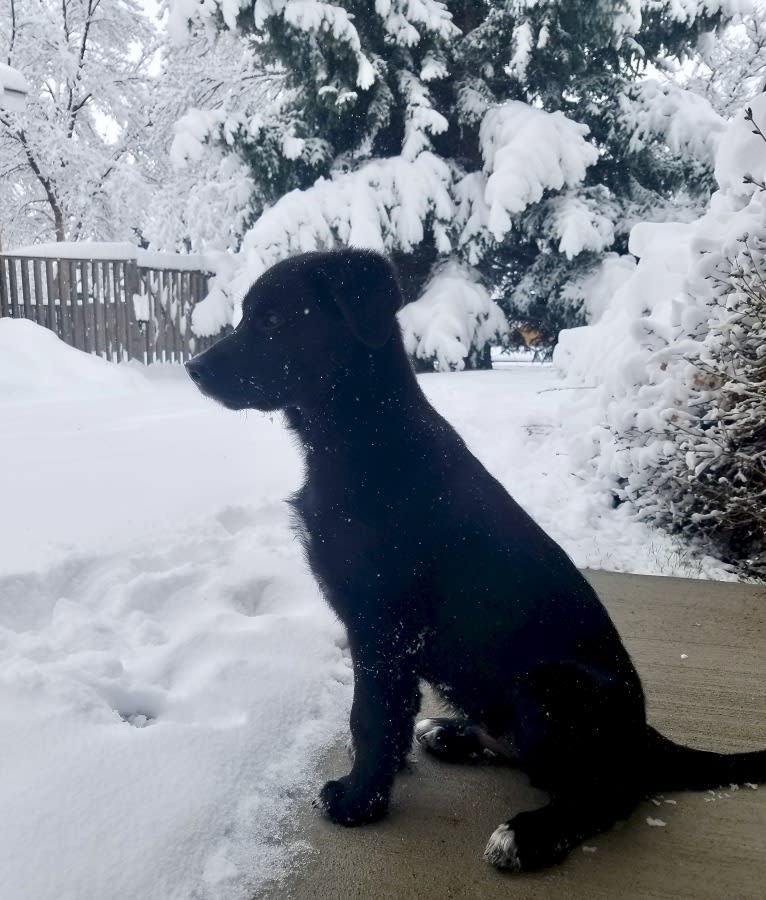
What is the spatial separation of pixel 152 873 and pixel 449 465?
1019 millimetres

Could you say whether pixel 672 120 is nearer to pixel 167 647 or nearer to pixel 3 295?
pixel 3 295

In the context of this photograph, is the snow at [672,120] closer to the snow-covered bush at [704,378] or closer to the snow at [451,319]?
the snow at [451,319]

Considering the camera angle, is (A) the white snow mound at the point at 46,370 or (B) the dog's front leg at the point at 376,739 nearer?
(B) the dog's front leg at the point at 376,739

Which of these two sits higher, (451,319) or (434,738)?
(451,319)

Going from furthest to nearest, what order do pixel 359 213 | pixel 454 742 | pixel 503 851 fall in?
pixel 359 213 < pixel 454 742 < pixel 503 851

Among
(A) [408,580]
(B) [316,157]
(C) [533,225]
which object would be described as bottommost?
(A) [408,580]

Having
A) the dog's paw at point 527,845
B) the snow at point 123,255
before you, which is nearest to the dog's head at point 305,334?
the dog's paw at point 527,845

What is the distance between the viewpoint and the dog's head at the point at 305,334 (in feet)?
5.81

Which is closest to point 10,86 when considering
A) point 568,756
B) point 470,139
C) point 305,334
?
point 470,139

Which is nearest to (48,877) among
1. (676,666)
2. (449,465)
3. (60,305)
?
(449,465)

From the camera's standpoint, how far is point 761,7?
46.4 ft

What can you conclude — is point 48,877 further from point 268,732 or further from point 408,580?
point 408,580

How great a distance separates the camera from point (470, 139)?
9.59 m

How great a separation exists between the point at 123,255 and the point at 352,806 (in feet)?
30.7
